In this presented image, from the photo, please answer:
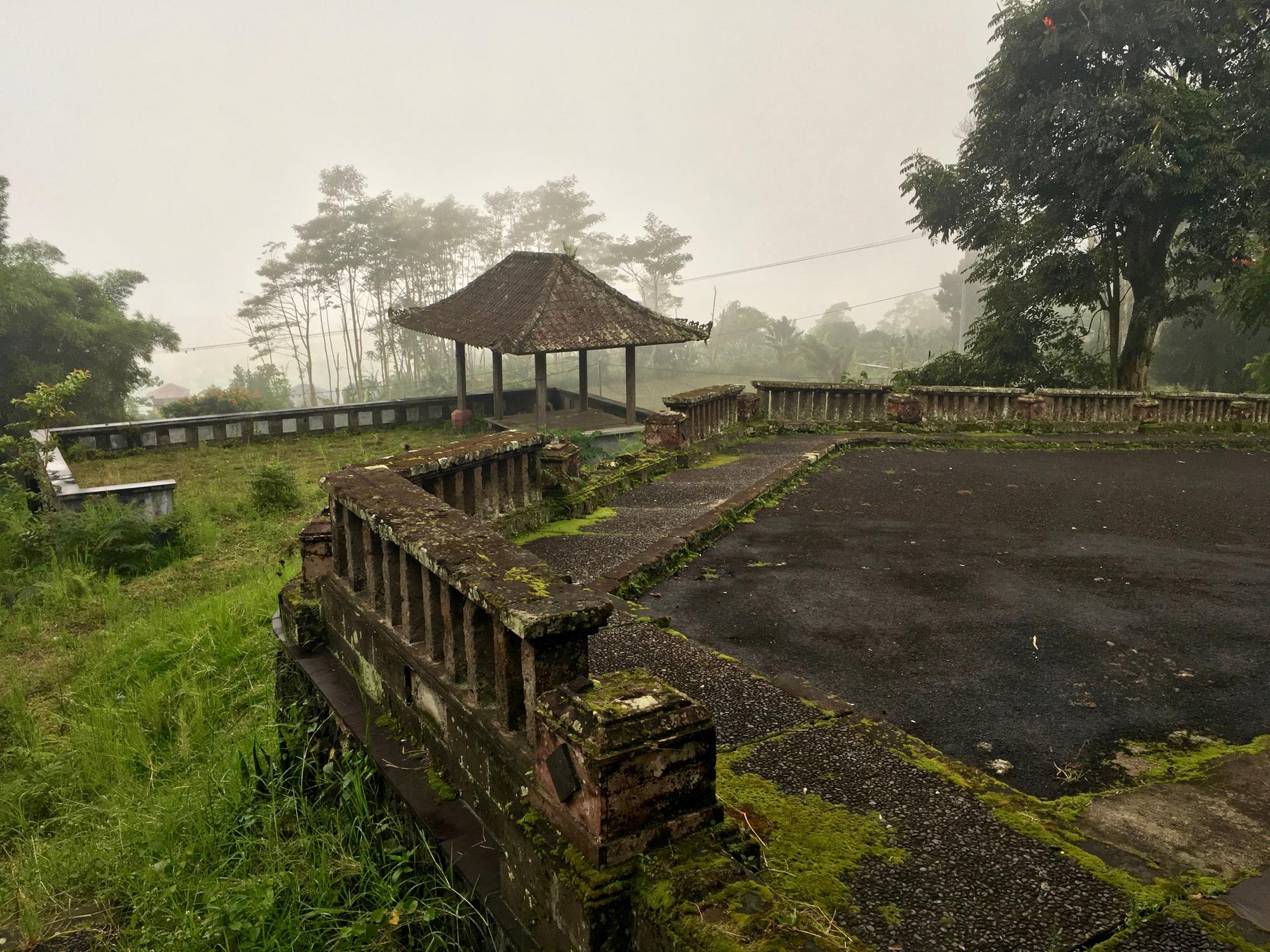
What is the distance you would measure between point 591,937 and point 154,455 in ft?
→ 57.6

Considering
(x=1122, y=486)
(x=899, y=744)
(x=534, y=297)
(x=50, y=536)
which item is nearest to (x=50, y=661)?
(x=50, y=536)

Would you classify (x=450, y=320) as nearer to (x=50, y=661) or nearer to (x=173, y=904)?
(x=50, y=661)

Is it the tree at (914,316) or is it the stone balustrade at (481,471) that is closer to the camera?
the stone balustrade at (481,471)

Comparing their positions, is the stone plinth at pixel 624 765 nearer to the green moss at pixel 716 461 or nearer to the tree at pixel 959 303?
the green moss at pixel 716 461

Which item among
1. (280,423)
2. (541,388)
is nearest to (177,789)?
(541,388)

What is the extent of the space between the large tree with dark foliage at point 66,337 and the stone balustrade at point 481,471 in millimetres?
25260

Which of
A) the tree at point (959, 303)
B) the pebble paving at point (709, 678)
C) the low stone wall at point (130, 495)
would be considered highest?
the tree at point (959, 303)

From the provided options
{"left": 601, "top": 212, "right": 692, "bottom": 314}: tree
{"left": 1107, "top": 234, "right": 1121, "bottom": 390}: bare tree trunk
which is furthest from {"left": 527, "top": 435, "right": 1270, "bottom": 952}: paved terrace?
{"left": 601, "top": 212, "right": 692, "bottom": 314}: tree

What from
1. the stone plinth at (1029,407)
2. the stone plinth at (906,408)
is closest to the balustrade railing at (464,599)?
the stone plinth at (906,408)

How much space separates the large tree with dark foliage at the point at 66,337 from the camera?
2731 centimetres

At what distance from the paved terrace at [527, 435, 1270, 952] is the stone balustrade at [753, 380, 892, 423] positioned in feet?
11.1

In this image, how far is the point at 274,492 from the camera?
41.4 ft

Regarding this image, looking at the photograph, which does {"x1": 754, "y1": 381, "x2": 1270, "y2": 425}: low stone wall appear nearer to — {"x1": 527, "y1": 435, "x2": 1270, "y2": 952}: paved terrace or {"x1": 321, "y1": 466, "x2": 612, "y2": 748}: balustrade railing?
{"x1": 527, "y1": 435, "x2": 1270, "y2": 952}: paved terrace

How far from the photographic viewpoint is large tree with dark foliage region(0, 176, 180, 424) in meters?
27.3
